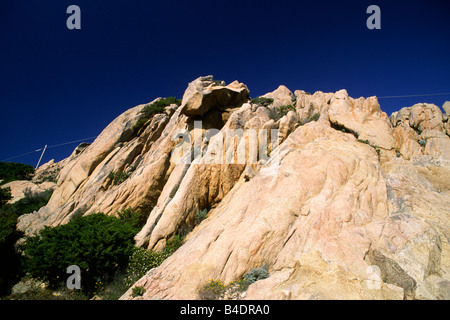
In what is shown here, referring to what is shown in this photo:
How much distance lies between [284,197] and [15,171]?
2022 inches

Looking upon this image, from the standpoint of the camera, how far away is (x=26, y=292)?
998cm

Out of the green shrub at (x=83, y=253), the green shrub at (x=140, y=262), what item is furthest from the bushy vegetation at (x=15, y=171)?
the green shrub at (x=140, y=262)

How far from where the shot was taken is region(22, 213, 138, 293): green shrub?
9.58 meters

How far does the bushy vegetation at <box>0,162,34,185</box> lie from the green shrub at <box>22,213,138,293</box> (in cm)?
3527

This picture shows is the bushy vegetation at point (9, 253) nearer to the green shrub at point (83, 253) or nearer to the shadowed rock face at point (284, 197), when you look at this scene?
the shadowed rock face at point (284, 197)

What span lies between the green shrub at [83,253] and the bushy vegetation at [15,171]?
3527 centimetres

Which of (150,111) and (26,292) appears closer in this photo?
(26,292)

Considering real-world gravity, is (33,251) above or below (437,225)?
below

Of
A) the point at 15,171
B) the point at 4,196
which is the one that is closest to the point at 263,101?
the point at 4,196

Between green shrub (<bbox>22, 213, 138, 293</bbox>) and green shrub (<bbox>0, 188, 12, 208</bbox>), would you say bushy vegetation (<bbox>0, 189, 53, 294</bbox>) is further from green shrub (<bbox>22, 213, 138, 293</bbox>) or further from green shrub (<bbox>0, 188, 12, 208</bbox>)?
green shrub (<bbox>0, 188, 12, 208</bbox>)

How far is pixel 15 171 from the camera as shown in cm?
3441
